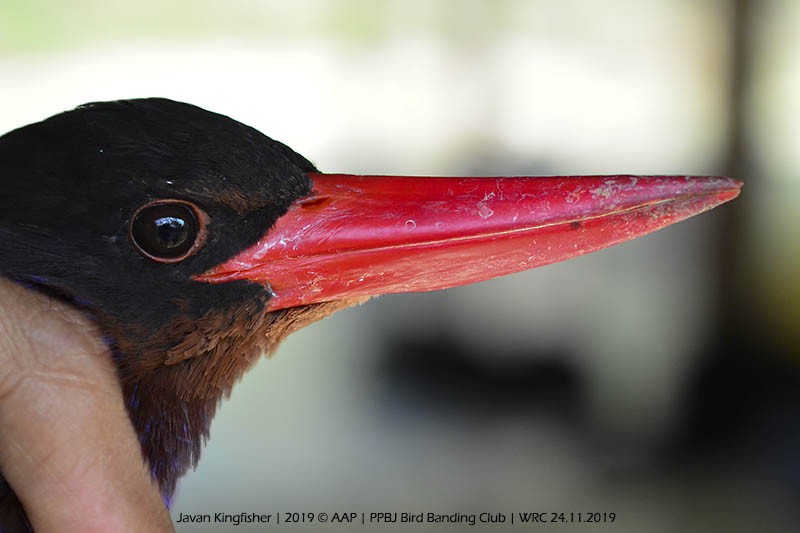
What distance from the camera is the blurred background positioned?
2.58 meters

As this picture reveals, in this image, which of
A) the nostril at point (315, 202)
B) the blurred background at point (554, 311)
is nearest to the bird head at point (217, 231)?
the nostril at point (315, 202)

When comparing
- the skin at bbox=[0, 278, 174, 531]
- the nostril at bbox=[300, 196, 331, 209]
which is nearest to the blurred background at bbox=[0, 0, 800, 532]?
the nostril at bbox=[300, 196, 331, 209]

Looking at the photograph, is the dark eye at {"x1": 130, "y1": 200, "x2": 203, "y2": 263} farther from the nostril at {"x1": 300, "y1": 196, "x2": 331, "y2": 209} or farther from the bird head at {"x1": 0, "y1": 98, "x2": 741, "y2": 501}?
the nostril at {"x1": 300, "y1": 196, "x2": 331, "y2": 209}

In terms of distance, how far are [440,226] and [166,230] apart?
34 centimetres

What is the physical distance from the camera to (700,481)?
267cm

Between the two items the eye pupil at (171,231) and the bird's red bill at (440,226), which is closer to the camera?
the eye pupil at (171,231)

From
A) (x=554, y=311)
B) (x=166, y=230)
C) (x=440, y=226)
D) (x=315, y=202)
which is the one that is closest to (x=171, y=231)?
(x=166, y=230)

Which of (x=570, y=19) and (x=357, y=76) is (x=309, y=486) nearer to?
(x=357, y=76)

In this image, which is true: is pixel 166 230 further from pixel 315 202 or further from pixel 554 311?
pixel 554 311

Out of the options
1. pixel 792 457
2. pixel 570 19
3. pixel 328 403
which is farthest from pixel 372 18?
pixel 792 457

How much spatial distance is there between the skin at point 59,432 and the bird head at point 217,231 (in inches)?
2.9

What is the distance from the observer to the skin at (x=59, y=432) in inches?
32.8

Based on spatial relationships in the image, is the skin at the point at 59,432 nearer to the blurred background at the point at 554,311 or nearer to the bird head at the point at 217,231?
the bird head at the point at 217,231

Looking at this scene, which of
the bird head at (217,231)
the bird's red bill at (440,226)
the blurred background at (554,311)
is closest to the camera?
the bird head at (217,231)
